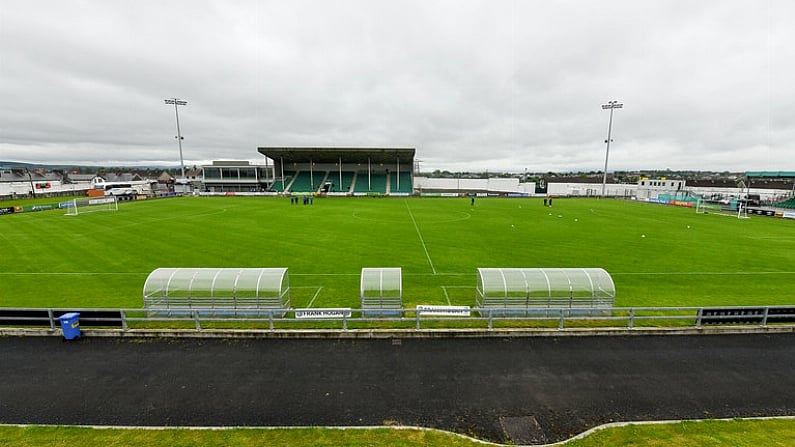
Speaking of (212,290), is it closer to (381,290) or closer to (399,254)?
(381,290)

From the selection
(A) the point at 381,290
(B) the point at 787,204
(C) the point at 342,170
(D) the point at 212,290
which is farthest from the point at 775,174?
(C) the point at 342,170

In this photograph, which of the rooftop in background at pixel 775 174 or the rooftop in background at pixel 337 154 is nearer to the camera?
the rooftop in background at pixel 775 174

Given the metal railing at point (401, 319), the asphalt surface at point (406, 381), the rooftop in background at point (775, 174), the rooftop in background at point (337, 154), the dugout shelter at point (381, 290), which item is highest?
the rooftop in background at point (337, 154)

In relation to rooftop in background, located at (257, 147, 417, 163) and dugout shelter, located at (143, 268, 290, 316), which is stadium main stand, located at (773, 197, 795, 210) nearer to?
rooftop in background, located at (257, 147, 417, 163)

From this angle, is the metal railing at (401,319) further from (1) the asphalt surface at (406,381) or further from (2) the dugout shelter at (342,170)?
(2) the dugout shelter at (342,170)

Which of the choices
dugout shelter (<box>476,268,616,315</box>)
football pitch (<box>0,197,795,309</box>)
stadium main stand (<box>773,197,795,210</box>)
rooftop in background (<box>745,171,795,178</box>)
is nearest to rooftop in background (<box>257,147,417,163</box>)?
football pitch (<box>0,197,795,309</box>)

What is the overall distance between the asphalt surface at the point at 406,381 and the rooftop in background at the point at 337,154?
77.5 metres

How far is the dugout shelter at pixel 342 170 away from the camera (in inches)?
3575

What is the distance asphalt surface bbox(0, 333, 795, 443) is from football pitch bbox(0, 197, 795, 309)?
13.0ft

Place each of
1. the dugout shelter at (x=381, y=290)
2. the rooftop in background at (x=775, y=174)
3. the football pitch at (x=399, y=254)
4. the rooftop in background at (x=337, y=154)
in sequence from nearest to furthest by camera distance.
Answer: the dugout shelter at (x=381, y=290)
the football pitch at (x=399, y=254)
the rooftop in background at (x=775, y=174)
the rooftop in background at (x=337, y=154)

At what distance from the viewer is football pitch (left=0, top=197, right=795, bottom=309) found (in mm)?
16359

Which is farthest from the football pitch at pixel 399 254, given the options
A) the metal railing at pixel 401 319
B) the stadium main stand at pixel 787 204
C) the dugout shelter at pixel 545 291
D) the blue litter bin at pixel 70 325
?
the stadium main stand at pixel 787 204

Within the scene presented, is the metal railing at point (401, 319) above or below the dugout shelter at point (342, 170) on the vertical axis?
below

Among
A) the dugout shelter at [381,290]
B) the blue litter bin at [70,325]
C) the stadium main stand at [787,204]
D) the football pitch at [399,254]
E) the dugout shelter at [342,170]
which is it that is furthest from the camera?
the dugout shelter at [342,170]
